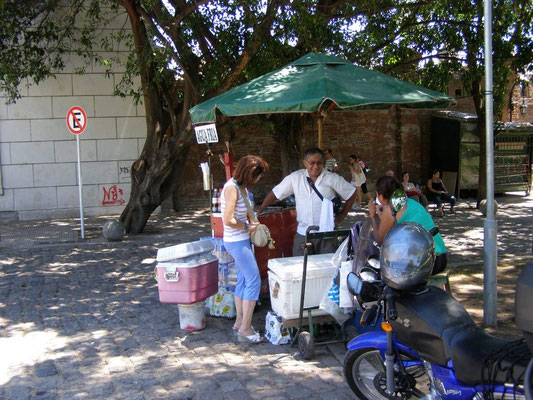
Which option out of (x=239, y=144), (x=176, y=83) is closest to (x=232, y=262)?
(x=176, y=83)

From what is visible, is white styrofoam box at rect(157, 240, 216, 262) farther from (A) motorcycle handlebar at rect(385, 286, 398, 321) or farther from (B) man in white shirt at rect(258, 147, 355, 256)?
(A) motorcycle handlebar at rect(385, 286, 398, 321)

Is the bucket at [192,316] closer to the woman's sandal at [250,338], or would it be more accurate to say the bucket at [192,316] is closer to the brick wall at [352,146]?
the woman's sandal at [250,338]

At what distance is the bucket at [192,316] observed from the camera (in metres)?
5.50

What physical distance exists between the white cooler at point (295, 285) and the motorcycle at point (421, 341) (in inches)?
39.0

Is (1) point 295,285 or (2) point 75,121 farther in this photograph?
(2) point 75,121

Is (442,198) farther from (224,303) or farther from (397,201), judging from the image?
(397,201)

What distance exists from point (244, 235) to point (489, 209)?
7.93ft

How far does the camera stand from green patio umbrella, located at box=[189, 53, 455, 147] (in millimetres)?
5301

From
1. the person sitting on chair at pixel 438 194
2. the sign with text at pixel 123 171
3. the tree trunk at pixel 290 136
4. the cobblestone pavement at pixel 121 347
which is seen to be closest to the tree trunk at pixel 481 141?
the person sitting on chair at pixel 438 194

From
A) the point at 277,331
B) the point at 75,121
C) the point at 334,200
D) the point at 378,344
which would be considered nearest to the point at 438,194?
the point at 334,200

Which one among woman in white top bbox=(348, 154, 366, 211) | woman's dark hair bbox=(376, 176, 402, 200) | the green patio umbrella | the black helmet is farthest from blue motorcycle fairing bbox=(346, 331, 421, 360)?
woman in white top bbox=(348, 154, 366, 211)

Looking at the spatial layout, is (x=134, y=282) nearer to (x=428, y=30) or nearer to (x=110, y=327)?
(x=110, y=327)

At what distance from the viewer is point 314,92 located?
5312 mm

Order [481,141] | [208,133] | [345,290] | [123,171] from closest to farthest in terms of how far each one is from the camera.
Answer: [345,290] → [208,133] → [123,171] → [481,141]
